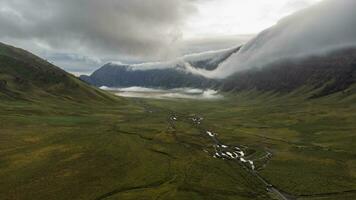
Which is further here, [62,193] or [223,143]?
[223,143]

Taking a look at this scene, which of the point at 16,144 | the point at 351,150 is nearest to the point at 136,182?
the point at 16,144

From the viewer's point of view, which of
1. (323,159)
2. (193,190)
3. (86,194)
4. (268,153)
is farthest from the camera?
(268,153)

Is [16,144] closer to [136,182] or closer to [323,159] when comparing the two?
[136,182]

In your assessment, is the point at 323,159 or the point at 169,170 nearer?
the point at 169,170

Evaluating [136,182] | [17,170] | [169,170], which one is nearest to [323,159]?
[169,170]

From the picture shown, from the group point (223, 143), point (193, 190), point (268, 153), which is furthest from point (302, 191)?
point (223, 143)

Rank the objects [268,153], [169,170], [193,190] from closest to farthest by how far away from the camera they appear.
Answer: [193,190] < [169,170] < [268,153]

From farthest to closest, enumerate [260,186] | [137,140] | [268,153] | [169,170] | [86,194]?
[137,140]
[268,153]
[169,170]
[260,186]
[86,194]

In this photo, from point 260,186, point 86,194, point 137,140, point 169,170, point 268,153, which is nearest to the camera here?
point 86,194

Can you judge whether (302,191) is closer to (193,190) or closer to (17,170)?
(193,190)
